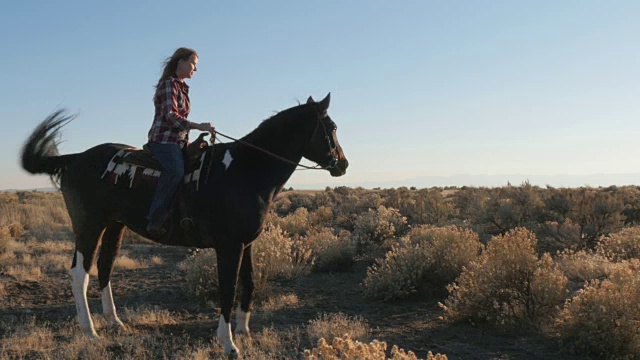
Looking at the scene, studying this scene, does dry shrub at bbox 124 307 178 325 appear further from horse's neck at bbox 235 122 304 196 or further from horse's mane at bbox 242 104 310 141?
horse's mane at bbox 242 104 310 141

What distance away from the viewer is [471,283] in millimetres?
7395

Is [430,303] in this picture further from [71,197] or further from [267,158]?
[71,197]

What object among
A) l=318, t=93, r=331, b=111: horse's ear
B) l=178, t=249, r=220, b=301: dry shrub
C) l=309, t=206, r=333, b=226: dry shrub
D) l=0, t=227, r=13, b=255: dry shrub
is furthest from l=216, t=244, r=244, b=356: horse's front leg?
l=309, t=206, r=333, b=226: dry shrub

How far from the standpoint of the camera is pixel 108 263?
6941 millimetres

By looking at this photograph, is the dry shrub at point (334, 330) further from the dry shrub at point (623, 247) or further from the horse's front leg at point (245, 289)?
the dry shrub at point (623, 247)

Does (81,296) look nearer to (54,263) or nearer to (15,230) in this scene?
(54,263)

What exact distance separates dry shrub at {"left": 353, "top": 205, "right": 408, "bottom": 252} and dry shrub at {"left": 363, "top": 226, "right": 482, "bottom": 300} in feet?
14.2

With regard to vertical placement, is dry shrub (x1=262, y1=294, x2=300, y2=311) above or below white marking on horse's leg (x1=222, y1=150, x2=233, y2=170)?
below

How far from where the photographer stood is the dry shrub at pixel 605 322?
573cm

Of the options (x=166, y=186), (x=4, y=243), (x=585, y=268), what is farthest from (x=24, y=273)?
(x=585, y=268)

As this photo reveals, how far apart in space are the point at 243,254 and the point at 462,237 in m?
5.50

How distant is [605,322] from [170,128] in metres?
5.37

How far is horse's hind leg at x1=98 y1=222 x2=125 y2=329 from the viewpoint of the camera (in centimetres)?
680

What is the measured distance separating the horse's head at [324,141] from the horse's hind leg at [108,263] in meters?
3.01
